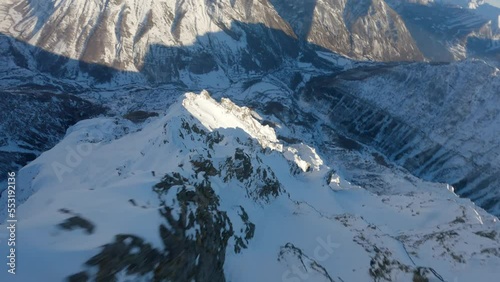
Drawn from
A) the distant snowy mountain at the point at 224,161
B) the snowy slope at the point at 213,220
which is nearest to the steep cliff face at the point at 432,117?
the distant snowy mountain at the point at 224,161

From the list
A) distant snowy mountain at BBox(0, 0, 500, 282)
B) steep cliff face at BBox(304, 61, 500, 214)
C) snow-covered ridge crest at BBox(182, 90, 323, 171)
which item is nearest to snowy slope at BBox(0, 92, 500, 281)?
distant snowy mountain at BBox(0, 0, 500, 282)

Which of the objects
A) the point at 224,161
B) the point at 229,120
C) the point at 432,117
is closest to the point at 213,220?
the point at 224,161

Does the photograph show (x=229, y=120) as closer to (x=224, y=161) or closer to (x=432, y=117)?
(x=224, y=161)

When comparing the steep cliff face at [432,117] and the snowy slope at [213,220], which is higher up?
the snowy slope at [213,220]

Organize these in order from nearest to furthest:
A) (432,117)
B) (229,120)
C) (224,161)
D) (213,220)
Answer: (213,220)
(224,161)
(229,120)
(432,117)

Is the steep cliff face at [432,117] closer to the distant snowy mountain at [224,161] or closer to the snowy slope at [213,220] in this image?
the distant snowy mountain at [224,161]

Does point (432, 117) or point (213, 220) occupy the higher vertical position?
point (213, 220)
